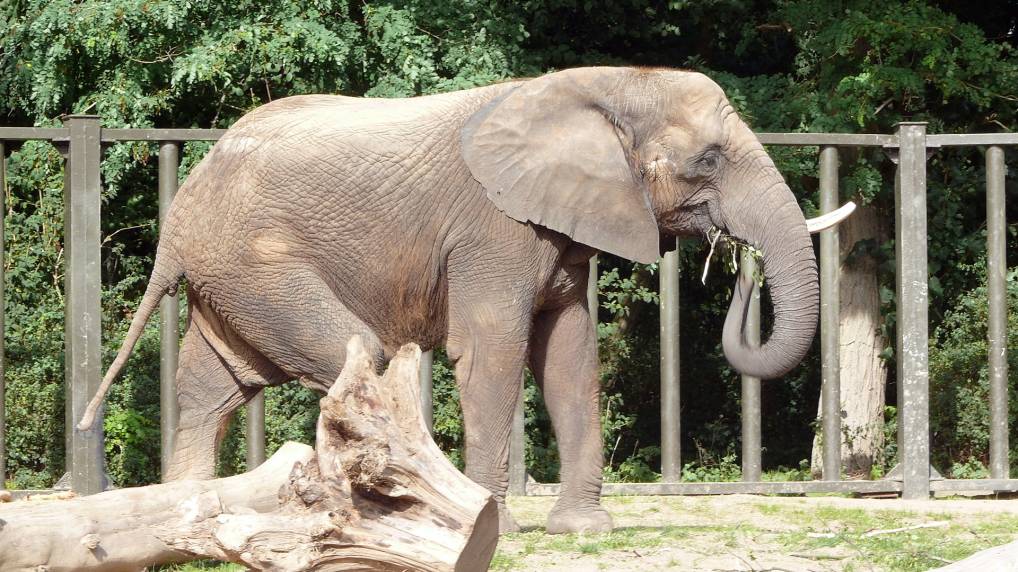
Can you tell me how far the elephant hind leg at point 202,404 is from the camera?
7.02 metres

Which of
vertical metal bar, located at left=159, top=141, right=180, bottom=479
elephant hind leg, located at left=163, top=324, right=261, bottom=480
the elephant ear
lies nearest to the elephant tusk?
the elephant ear

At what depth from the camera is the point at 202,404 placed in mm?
7027

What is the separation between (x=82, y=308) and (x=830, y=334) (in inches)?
164

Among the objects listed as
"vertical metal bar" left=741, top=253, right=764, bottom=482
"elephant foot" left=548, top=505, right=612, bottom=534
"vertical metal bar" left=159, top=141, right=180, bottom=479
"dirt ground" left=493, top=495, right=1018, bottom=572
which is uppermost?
"vertical metal bar" left=159, top=141, right=180, bottom=479

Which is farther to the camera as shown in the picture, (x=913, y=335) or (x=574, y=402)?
(x=913, y=335)

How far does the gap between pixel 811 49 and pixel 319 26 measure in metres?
3.66

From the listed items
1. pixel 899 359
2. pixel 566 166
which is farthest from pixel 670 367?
pixel 566 166

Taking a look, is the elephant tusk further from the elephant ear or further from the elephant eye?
the elephant ear

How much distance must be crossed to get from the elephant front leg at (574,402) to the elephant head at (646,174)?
48 centimetres

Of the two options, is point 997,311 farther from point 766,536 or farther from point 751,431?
point 766,536

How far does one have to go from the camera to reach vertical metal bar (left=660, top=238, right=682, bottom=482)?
8688mm

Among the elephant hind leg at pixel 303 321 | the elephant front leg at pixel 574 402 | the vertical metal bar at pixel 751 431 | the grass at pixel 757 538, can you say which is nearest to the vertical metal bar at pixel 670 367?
the vertical metal bar at pixel 751 431

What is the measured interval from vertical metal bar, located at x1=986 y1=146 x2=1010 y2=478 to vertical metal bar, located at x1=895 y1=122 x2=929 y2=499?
1.28 ft

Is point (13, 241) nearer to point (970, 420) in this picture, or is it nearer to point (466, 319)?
point (466, 319)
